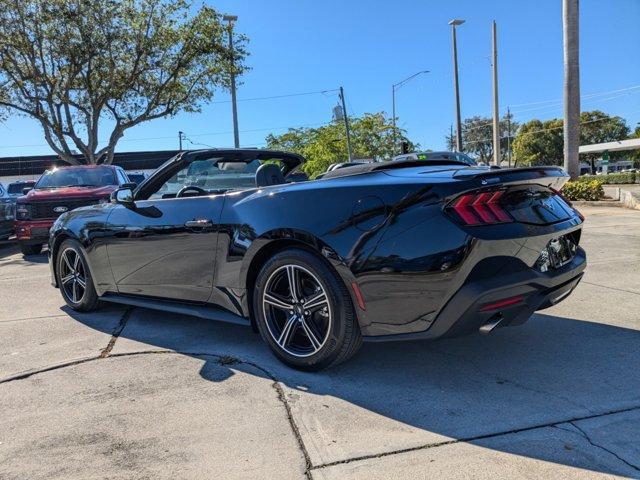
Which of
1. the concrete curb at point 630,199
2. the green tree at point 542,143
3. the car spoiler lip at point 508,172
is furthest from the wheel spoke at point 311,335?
the green tree at point 542,143

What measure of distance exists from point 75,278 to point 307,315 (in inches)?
119

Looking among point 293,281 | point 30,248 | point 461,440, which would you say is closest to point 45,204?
point 30,248

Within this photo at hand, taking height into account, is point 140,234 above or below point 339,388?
above

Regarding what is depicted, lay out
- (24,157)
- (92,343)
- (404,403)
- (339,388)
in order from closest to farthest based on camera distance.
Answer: (404,403), (339,388), (92,343), (24,157)

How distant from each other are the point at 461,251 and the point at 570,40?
1647 centimetres

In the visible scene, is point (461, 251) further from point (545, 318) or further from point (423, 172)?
point (545, 318)

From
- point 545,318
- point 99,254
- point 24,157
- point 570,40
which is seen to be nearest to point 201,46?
point 570,40

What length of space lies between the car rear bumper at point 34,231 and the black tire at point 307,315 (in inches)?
295

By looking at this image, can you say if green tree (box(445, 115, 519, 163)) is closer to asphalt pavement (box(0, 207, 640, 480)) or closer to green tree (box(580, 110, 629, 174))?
green tree (box(580, 110, 629, 174))

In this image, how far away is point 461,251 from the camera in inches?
Answer: 112

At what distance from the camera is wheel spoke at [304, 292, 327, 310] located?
3324mm

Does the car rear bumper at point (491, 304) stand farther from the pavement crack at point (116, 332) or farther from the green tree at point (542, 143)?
the green tree at point (542, 143)

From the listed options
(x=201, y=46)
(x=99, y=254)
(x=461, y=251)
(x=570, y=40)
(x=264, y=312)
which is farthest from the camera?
(x=201, y=46)

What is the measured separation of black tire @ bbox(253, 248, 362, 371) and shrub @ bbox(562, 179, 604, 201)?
14.7 m
